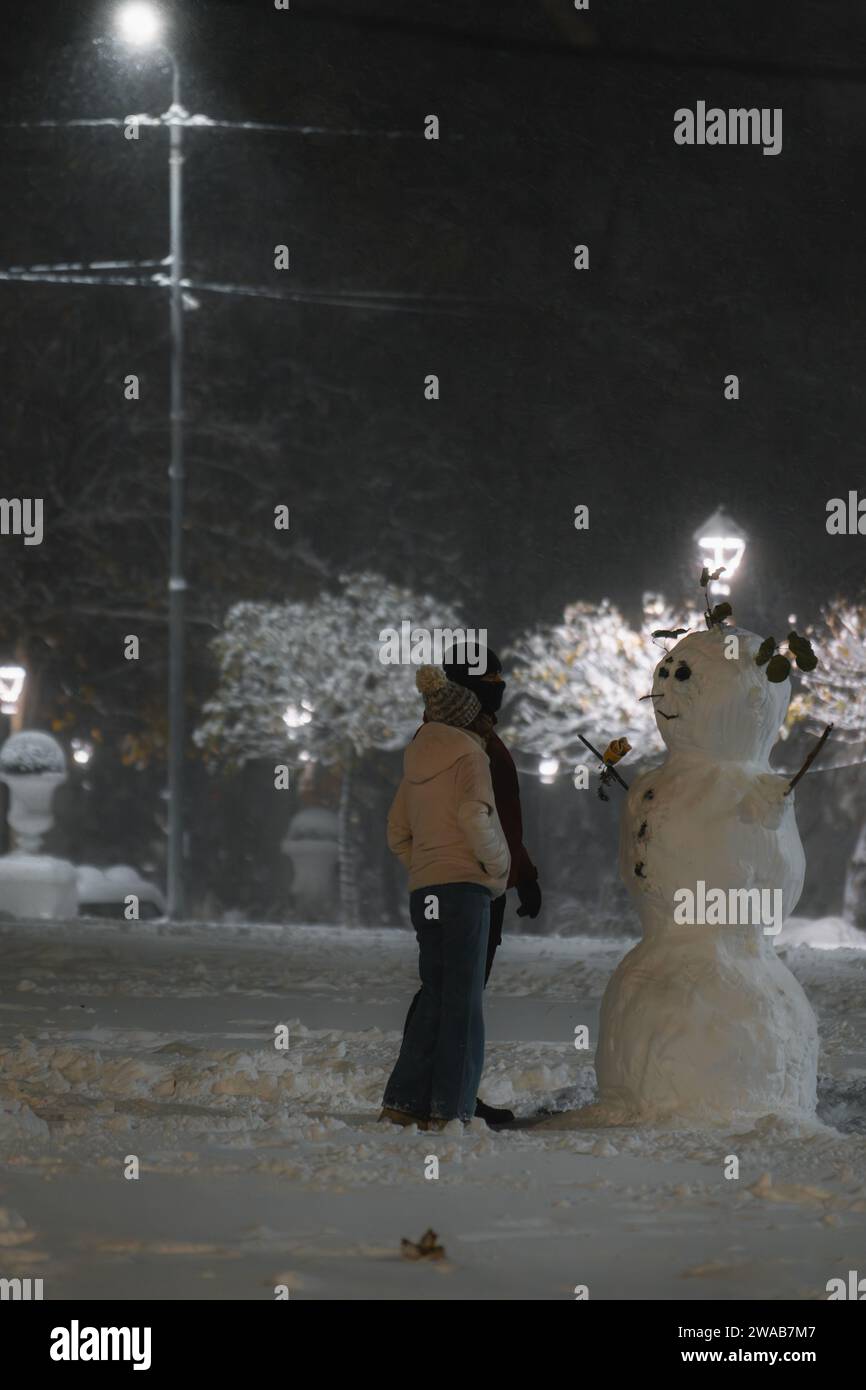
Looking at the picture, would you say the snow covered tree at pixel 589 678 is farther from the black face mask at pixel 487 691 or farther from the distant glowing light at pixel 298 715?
the black face mask at pixel 487 691

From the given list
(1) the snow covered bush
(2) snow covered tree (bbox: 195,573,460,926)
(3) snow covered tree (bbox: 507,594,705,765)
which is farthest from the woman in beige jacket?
(2) snow covered tree (bbox: 195,573,460,926)

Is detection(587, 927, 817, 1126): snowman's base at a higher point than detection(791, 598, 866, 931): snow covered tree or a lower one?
lower

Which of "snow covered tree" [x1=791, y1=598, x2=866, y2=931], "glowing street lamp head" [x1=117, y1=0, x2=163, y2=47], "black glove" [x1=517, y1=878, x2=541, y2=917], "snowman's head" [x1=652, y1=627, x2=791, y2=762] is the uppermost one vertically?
"glowing street lamp head" [x1=117, y1=0, x2=163, y2=47]

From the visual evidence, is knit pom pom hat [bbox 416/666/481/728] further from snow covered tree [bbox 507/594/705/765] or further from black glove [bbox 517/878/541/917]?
snow covered tree [bbox 507/594/705/765]

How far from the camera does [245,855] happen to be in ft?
127

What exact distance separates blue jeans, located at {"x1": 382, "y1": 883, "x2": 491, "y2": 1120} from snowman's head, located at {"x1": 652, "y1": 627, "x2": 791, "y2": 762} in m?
0.96

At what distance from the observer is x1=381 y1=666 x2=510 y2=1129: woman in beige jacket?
22.5 ft

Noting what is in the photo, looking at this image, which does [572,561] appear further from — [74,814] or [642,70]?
[74,814]

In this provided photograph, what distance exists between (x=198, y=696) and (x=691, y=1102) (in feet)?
82.1

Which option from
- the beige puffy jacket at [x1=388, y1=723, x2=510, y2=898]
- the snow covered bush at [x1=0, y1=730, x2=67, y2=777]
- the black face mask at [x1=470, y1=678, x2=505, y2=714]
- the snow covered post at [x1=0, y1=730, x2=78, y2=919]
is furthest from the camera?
the snow covered bush at [x1=0, y1=730, x2=67, y2=777]

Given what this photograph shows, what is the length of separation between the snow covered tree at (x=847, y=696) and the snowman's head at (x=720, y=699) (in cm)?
1881

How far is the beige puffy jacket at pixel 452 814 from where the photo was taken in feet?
22.5

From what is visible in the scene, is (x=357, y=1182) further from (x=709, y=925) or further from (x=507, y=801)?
(x=507, y=801)
